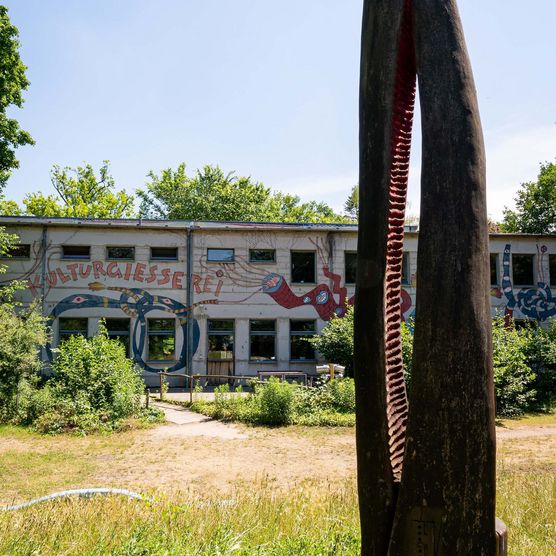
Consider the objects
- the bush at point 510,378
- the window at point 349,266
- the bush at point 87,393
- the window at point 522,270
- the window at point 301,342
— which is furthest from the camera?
the window at point 522,270

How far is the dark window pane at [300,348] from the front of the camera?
24.9 meters

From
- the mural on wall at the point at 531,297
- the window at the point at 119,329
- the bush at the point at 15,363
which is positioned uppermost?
the mural on wall at the point at 531,297

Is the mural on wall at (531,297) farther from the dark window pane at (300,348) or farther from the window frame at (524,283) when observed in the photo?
the dark window pane at (300,348)

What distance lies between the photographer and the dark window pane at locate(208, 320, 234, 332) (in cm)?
2450

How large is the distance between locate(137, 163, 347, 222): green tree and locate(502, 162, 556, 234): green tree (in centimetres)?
1880

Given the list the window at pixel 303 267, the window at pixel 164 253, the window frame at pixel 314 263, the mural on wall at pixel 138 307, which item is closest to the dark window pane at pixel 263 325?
the window frame at pixel 314 263

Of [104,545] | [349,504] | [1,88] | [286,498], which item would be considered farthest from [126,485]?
[1,88]

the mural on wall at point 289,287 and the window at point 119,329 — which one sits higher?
the mural on wall at point 289,287

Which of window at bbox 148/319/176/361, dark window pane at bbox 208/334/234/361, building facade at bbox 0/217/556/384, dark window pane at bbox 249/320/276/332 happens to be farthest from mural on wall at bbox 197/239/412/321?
window at bbox 148/319/176/361

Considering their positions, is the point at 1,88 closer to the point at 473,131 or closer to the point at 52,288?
the point at 52,288

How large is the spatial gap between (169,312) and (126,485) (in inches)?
621

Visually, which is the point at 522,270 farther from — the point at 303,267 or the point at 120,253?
the point at 120,253

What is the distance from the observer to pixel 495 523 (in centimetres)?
257

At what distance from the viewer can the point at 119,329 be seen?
24125mm
